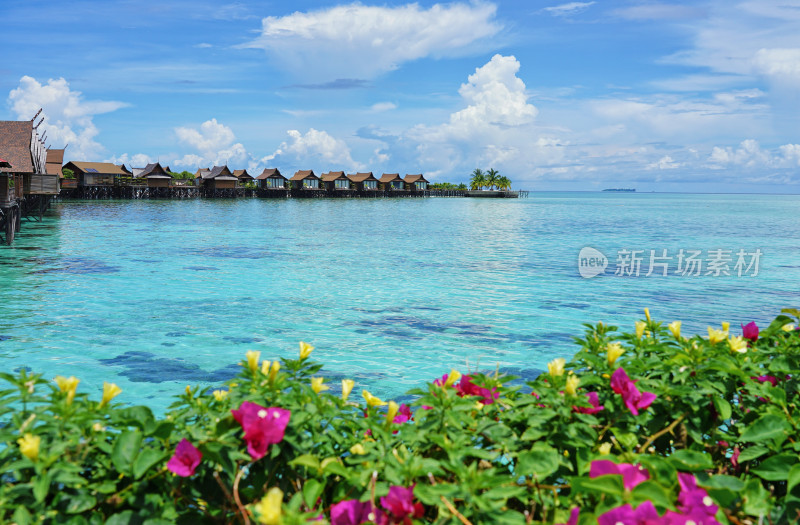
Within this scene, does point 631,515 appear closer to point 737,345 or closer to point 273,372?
point 273,372

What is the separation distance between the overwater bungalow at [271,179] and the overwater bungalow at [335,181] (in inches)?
319

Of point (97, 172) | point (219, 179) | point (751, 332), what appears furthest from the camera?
point (219, 179)

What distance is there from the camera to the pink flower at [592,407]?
2258 millimetres

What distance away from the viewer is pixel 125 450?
6.40 feet

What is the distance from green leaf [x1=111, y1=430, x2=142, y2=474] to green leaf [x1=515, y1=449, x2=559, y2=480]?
50.2 inches

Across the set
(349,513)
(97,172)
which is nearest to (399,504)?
(349,513)

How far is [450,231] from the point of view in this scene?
40.0 meters

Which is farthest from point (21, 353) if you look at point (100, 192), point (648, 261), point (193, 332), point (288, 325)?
point (100, 192)

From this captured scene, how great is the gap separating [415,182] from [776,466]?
120 metres

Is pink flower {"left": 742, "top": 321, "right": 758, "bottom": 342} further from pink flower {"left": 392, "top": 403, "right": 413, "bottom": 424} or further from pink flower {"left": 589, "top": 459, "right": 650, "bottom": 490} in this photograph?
pink flower {"left": 392, "top": 403, "right": 413, "bottom": 424}

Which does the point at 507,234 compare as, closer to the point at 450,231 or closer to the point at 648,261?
the point at 450,231

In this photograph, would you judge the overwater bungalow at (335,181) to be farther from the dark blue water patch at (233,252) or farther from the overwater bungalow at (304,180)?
the dark blue water patch at (233,252)

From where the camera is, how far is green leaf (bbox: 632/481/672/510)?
1723 millimetres

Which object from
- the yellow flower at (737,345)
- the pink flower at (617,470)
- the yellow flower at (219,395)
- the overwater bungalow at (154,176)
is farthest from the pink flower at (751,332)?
the overwater bungalow at (154,176)
